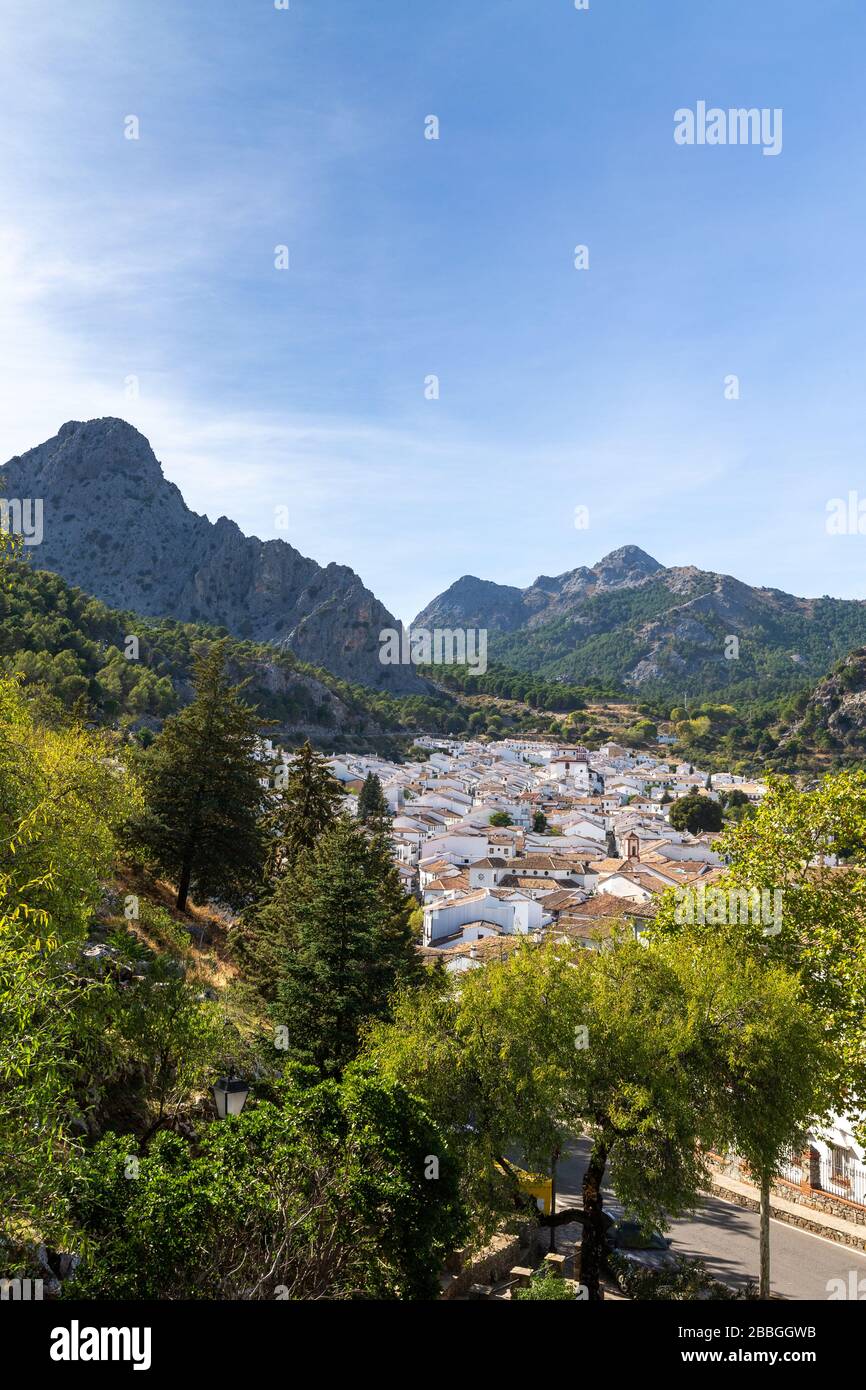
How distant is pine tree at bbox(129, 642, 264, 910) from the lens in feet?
78.1

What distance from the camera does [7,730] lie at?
12.1 metres

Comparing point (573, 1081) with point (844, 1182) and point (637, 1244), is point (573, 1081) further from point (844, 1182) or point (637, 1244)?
point (844, 1182)

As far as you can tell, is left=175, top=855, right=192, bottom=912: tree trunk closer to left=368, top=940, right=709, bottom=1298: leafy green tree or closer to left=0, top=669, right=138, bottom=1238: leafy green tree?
left=0, top=669, right=138, bottom=1238: leafy green tree

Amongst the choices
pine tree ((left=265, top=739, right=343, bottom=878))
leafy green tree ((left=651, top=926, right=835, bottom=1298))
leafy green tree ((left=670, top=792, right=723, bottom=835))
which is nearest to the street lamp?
leafy green tree ((left=651, top=926, right=835, bottom=1298))

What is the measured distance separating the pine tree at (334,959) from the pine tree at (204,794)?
450 centimetres

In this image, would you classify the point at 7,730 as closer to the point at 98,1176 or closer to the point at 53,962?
the point at 53,962

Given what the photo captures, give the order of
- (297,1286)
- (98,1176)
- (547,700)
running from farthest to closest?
(547,700), (297,1286), (98,1176)

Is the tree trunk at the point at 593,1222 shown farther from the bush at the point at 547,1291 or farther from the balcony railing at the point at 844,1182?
the balcony railing at the point at 844,1182

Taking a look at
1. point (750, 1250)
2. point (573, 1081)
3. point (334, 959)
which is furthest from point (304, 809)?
point (750, 1250)

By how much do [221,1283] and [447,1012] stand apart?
26.0 ft

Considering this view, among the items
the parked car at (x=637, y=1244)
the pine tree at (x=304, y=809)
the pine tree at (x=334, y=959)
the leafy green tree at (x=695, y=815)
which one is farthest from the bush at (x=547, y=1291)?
the leafy green tree at (x=695, y=815)

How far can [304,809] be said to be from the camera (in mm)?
26188

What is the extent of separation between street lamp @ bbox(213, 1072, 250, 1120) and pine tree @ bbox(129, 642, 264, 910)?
46.2 feet
